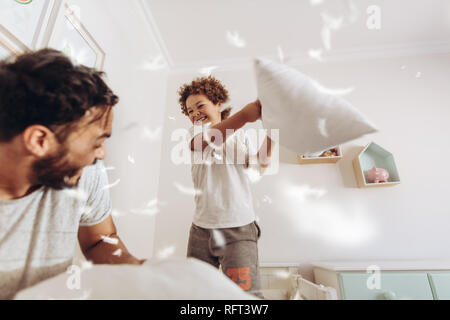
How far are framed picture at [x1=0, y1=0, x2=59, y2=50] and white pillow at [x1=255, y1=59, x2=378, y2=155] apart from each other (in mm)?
739

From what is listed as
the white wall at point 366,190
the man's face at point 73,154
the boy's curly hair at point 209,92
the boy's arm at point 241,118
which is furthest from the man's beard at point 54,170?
the white wall at point 366,190

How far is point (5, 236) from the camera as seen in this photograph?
487 mm

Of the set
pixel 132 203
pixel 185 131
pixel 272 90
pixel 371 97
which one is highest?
pixel 371 97

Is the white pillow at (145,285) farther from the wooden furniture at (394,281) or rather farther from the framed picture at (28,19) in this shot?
the wooden furniture at (394,281)

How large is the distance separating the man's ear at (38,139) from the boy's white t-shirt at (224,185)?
51 centimetres

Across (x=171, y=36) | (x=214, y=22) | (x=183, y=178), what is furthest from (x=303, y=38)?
(x=183, y=178)

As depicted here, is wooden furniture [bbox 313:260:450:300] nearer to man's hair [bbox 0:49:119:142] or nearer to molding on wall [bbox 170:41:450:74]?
man's hair [bbox 0:49:119:142]

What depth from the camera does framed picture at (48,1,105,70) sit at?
86 cm

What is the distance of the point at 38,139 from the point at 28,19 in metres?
0.58

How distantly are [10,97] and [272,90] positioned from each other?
0.57 metres

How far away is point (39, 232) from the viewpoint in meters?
0.54

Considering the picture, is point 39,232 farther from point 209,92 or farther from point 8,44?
point 209,92

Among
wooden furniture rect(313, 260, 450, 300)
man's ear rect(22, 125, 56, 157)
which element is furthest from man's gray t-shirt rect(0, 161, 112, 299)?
wooden furniture rect(313, 260, 450, 300)

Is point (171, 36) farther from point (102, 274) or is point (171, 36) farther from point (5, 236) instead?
point (102, 274)
